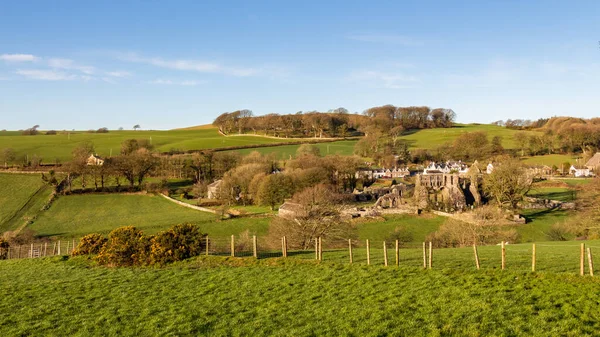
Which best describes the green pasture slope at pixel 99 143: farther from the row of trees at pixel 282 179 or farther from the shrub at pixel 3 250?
the shrub at pixel 3 250

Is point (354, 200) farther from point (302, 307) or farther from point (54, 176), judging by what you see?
point (302, 307)

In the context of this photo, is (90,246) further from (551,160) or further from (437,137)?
(437,137)

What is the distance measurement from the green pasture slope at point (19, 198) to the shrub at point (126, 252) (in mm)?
40555

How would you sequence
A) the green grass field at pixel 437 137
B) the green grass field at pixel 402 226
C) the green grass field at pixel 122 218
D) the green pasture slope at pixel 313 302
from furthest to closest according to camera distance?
the green grass field at pixel 437 137 → the green grass field at pixel 122 218 → the green grass field at pixel 402 226 → the green pasture slope at pixel 313 302

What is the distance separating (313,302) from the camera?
15531mm

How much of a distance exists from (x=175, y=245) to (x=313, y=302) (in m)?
12.8

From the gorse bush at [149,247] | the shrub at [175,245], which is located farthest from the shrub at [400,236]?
the gorse bush at [149,247]

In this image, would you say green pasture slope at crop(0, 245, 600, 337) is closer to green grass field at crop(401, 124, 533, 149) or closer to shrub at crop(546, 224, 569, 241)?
shrub at crop(546, 224, 569, 241)

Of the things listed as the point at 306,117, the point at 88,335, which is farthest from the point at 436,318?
Result: the point at 306,117

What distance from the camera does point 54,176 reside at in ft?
276

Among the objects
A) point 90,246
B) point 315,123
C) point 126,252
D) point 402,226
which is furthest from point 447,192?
point 315,123

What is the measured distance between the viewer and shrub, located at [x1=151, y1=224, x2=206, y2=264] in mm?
25188

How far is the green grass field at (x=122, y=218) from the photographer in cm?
5559

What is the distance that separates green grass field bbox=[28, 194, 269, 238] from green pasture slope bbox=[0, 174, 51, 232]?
242cm
